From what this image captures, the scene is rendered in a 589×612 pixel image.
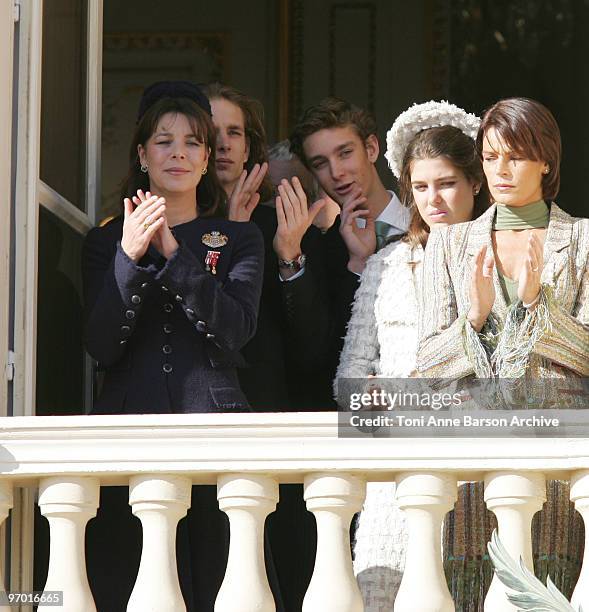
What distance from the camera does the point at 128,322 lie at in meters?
3.94

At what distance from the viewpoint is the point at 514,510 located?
3607mm

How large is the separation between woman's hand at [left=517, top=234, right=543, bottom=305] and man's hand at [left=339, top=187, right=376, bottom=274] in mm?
833

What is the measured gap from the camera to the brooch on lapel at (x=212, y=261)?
163 inches

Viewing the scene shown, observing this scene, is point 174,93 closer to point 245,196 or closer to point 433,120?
point 245,196

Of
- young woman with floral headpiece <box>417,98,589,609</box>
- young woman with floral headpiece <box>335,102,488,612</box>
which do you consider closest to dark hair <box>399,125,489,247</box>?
young woman with floral headpiece <box>335,102,488,612</box>

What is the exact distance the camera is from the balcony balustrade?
11.8 ft

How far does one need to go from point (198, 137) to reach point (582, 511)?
1346 millimetres

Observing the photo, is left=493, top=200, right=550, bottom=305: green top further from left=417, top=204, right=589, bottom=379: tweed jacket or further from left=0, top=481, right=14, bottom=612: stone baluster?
left=0, top=481, right=14, bottom=612: stone baluster

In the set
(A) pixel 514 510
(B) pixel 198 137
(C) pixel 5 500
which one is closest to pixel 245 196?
(B) pixel 198 137

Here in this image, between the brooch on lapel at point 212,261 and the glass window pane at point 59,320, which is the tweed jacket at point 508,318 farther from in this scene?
the glass window pane at point 59,320

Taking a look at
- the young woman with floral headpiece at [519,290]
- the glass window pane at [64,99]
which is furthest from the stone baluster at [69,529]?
the glass window pane at [64,99]

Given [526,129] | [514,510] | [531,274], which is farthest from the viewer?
[526,129]

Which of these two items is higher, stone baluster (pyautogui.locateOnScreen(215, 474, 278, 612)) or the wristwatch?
the wristwatch

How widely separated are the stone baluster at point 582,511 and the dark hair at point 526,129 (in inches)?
30.1
